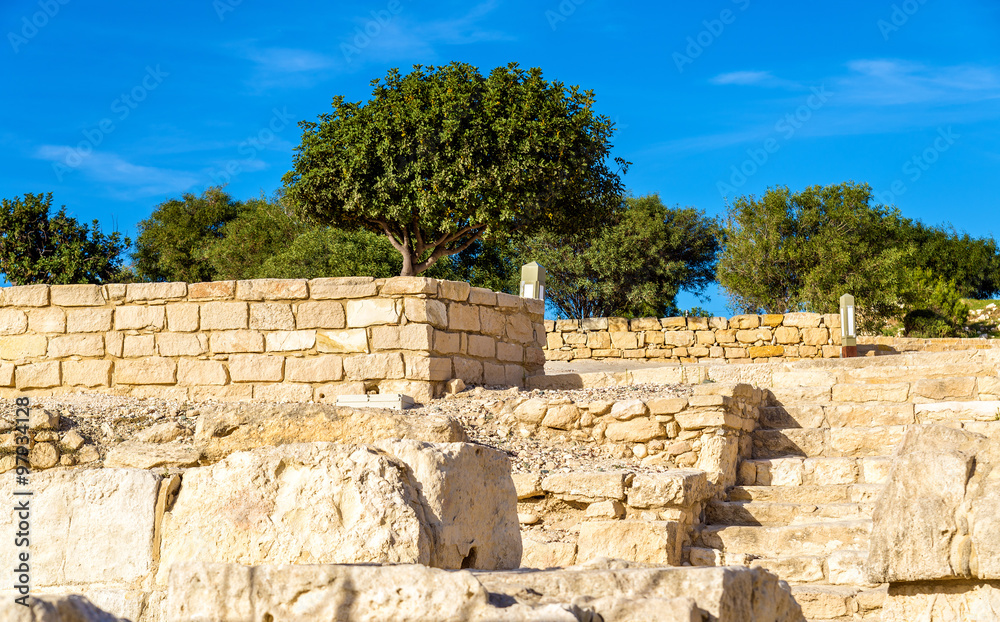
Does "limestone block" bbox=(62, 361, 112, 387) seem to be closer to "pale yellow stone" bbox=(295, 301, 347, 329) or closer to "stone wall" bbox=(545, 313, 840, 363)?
"pale yellow stone" bbox=(295, 301, 347, 329)

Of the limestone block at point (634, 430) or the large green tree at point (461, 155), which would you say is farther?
the large green tree at point (461, 155)

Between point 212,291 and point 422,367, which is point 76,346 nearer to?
point 212,291

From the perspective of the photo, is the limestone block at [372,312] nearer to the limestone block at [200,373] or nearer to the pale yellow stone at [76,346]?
the limestone block at [200,373]

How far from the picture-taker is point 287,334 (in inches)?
380

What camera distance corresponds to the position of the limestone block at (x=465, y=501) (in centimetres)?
314

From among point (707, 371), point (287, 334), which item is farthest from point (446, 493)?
point (707, 371)

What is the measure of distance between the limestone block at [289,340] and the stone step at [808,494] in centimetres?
479

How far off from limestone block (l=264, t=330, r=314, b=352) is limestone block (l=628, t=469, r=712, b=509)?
15.0 ft

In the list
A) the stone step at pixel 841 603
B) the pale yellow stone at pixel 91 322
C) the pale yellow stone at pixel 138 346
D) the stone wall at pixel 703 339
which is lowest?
the stone step at pixel 841 603

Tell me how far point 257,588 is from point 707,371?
359 inches

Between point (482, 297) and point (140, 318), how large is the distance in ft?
12.4

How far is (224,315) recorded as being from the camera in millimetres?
9773

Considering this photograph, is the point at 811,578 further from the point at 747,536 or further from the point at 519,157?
the point at 519,157

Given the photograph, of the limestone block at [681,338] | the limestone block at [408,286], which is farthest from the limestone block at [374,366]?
the limestone block at [681,338]
